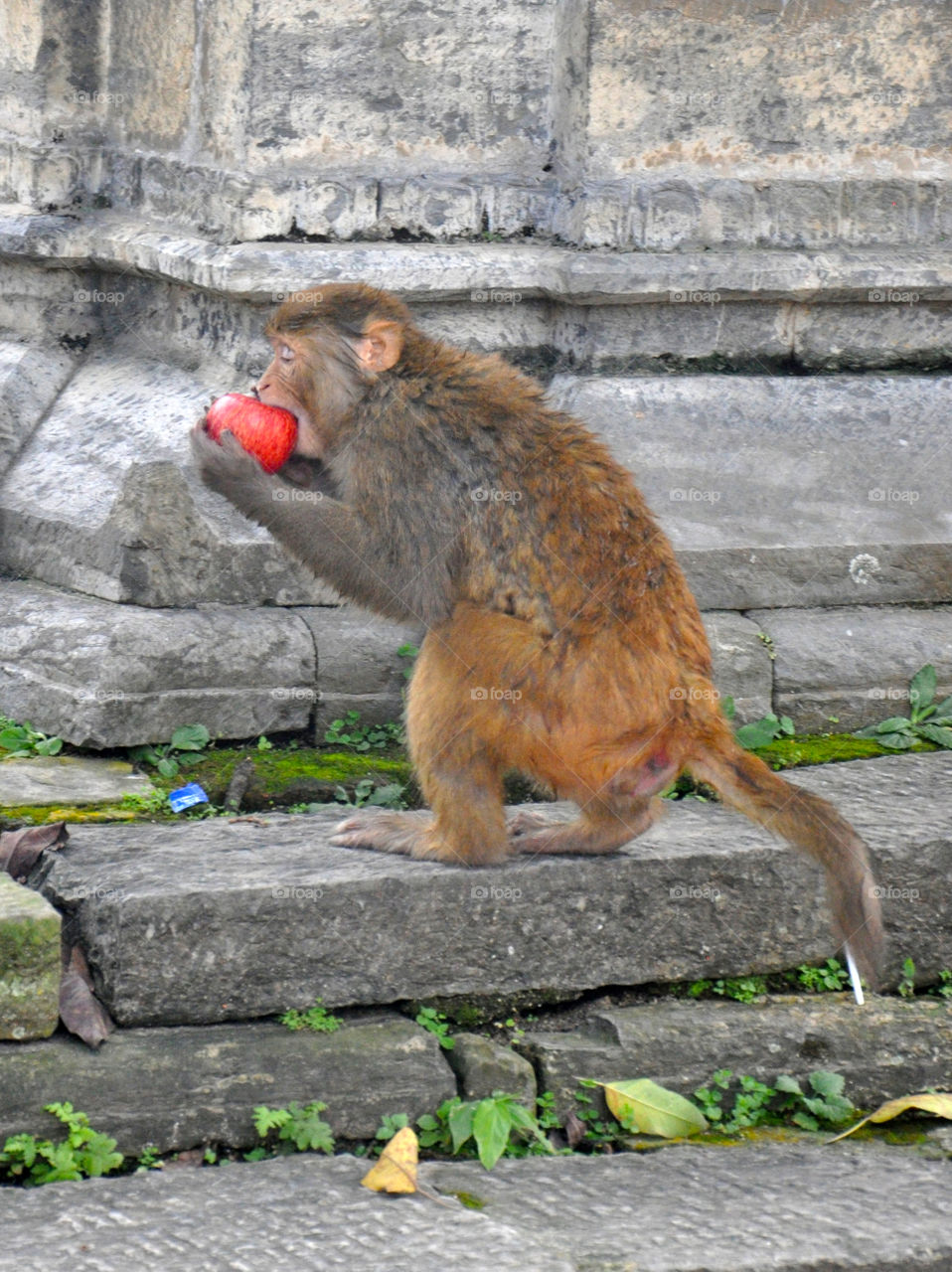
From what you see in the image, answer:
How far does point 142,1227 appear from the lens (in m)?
2.96

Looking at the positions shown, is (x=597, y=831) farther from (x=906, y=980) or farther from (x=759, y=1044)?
(x=906, y=980)

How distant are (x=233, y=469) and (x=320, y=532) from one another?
0.27 meters

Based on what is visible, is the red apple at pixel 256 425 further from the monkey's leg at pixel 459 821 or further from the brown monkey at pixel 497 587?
the monkey's leg at pixel 459 821

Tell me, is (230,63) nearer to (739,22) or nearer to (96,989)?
(739,22)

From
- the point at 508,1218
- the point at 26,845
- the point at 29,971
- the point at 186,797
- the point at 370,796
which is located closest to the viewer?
the point at 508,1218

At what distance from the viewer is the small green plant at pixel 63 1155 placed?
3.17 m

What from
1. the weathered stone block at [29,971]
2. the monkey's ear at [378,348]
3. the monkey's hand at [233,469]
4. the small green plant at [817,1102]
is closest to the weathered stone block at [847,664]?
the small green plant at [817,1102]

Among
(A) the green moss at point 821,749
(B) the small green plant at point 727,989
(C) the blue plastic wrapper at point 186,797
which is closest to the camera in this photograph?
(B) the small green plant at point 727,989

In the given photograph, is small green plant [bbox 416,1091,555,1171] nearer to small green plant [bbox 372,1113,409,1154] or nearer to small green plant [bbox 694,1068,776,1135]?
small green plant [bbox 372,1113,409,1154]

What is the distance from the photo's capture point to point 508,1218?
311cm

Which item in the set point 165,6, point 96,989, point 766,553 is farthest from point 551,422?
point 165,6

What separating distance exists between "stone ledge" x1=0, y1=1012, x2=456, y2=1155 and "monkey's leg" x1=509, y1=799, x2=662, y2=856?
55cm

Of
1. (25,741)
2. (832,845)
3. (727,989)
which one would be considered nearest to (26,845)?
(25,741)

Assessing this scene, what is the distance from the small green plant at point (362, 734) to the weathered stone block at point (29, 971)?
148 cm
